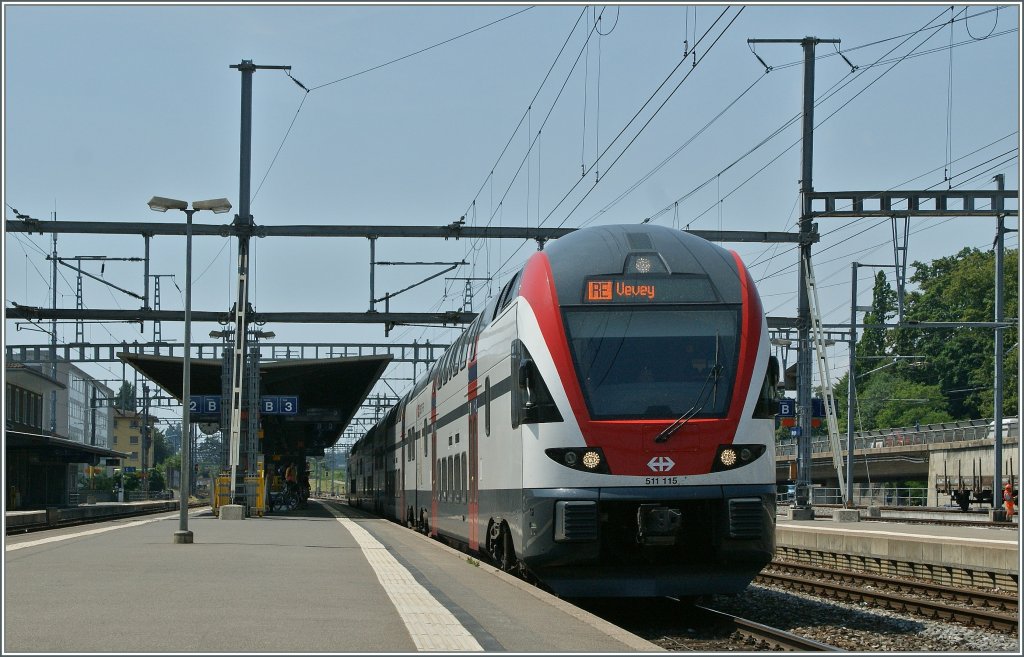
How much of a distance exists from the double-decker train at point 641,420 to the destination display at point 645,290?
1 centimetres

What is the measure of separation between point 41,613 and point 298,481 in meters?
49.8

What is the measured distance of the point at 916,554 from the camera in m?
19.2

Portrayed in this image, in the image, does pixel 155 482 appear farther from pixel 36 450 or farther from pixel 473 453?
pixel 473 453

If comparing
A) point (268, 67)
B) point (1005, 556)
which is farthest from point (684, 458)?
point (268, 67)

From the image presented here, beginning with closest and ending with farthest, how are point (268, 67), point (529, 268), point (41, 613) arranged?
point (41, 613), point (529, 268), point (268, 67)

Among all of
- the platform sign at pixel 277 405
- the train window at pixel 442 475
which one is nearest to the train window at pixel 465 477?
the train window at pixel 442 475

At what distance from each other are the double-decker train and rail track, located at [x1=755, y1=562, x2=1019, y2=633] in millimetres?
2690

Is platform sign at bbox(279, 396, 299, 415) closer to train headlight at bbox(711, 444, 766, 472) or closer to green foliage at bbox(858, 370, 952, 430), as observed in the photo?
train headlight at bbox(711, 444, 766, 472)

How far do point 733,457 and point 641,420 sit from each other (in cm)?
102

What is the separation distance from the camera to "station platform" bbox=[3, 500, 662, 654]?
9.61 m

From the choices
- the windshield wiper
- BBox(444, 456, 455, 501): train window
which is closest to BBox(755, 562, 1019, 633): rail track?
the windshield wiper

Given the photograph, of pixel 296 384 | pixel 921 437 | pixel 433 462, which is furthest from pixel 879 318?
pixel 433 462

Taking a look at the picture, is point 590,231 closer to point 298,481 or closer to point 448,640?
point 448,640

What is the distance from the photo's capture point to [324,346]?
60.1 metres
